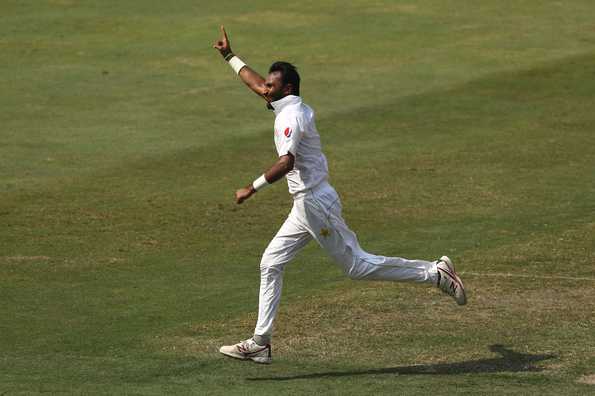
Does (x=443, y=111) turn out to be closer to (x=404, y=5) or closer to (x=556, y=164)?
(x=556, y=164)

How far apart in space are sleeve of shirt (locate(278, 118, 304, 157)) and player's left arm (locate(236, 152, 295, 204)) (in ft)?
0.16

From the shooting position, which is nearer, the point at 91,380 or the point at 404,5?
the point at 91,380

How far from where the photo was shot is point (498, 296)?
45.4ft

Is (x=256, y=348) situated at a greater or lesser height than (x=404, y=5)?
lesser

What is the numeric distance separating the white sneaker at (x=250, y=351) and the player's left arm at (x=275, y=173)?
4.34ft

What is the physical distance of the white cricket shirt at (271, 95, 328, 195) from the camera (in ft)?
37.1

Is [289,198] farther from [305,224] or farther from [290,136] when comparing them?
[290,136]

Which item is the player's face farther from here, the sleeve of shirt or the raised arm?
the raised arm

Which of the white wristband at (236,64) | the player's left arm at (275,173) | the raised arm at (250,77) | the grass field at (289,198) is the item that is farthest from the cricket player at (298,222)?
the white wristband at (236,64)

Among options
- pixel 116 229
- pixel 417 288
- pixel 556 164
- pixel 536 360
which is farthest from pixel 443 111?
pixel 536 360

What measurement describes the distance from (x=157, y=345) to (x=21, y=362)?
1275 millimetres

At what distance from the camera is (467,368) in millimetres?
11500

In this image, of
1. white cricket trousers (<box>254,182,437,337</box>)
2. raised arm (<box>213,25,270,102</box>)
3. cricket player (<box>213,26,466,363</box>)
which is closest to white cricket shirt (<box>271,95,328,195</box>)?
cricket player (<box>213,26,466,363</box>)

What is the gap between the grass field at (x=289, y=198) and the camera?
38.7 feet
